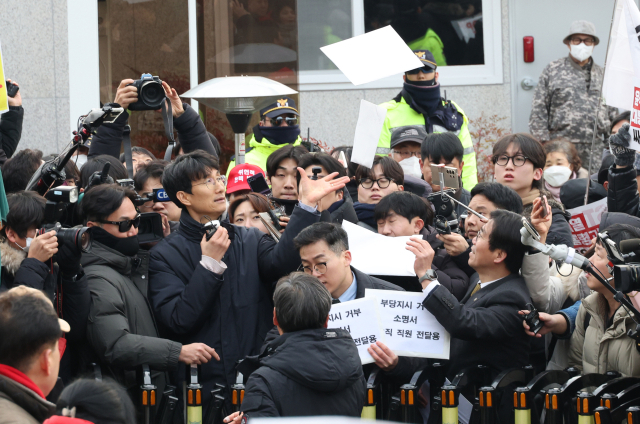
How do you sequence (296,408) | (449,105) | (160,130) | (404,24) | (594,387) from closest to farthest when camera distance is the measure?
(296,408) → (594,387) → (449,105) → (160,130) → (404,24)

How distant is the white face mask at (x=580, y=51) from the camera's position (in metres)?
10.2

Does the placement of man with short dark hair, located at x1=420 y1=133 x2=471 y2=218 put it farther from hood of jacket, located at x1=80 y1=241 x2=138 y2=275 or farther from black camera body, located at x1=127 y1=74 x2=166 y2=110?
hood of jacket, located at x1=80 y1=241 x2=138 y2=275

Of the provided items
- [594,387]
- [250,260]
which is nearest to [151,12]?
[250,260]

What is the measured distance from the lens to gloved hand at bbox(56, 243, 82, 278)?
407 cm

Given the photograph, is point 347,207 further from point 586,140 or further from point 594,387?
point 586,140

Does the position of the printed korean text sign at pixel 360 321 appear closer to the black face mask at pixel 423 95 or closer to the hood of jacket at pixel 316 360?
the hood of jacket at pixel 316 360

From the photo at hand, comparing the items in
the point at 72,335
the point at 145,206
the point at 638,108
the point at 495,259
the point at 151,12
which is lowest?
the point at 72,335

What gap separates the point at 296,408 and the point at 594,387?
1551 millimetres

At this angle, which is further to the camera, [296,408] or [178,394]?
[178,394]

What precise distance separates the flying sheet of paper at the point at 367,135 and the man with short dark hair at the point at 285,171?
0.36m

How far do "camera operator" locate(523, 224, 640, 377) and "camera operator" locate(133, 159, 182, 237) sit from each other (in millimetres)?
2437

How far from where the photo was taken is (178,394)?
14.8ft

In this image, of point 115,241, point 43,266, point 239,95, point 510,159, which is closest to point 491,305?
point 510,159

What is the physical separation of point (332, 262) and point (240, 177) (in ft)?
6.21
